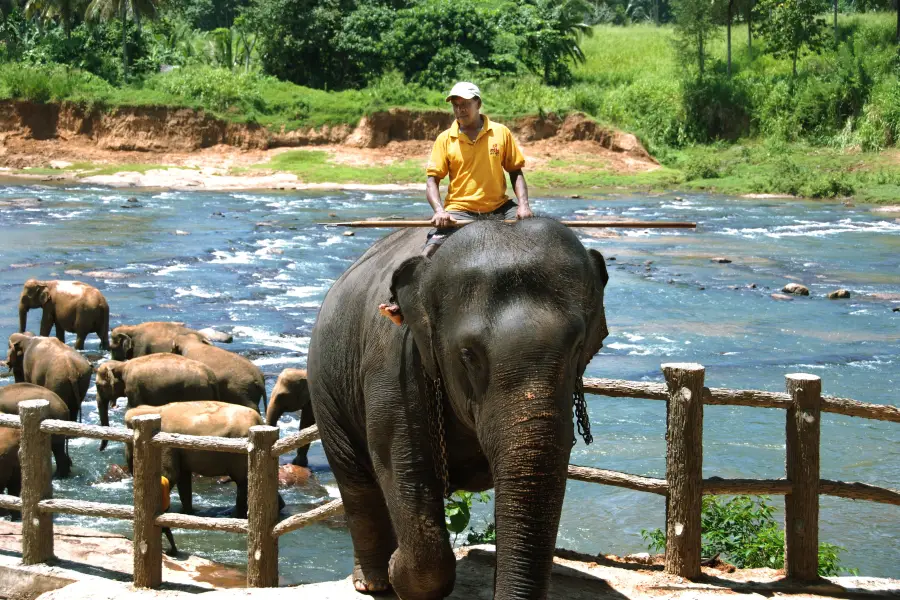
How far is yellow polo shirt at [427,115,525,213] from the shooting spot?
495 cm

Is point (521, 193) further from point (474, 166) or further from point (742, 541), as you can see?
point (742, 541)

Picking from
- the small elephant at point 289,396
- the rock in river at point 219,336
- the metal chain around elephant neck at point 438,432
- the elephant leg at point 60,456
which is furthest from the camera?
the rock in river at point 219,336

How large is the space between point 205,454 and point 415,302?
550 centimetres

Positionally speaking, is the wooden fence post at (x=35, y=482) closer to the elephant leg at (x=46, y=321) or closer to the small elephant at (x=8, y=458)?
the small elephant at (x=8, y=458)

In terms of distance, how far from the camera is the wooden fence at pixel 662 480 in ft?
18.9

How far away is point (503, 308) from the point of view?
366cm

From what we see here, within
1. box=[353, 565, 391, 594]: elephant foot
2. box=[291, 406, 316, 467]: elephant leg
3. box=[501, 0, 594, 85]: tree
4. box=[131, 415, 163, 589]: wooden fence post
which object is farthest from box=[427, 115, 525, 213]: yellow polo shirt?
box=[501, 0, 594, 85]: tree

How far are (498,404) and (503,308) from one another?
0.32 metres

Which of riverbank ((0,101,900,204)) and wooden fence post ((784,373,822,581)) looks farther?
riverbank ((0,101,900,204))

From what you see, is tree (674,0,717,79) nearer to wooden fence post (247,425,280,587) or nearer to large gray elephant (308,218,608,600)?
wooden fence post (247,425,280,587)

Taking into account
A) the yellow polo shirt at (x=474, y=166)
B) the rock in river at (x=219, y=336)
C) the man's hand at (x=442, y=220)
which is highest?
the yellow polo shirt at (x=474, y=166)

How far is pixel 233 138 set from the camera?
46562mm

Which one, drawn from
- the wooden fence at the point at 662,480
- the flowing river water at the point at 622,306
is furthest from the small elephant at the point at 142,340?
the wooden fence at the point at 662,480

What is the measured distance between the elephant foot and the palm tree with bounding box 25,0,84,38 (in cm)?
5027
